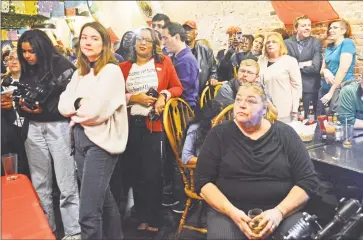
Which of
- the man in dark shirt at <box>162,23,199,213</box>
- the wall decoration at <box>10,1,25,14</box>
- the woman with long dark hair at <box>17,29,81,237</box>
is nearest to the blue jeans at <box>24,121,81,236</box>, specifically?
the woman with long dark hair at <box>17,29,81,237</box>

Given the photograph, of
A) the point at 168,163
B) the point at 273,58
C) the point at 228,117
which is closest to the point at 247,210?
the point at 228,117

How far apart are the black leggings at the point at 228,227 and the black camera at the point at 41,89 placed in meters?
1.07

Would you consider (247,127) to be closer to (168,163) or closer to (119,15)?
(168,163)

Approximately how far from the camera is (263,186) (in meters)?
1.53

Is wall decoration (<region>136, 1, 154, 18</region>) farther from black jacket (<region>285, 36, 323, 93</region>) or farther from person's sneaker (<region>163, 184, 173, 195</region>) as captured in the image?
person's sneaker (<region>163, 184, 173, 195</region>)

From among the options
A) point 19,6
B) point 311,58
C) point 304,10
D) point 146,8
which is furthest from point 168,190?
point 146,8

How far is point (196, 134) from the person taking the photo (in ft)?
6.57

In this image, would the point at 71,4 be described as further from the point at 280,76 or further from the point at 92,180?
the point at 92,180

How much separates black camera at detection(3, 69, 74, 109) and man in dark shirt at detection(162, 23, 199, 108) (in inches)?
34.4

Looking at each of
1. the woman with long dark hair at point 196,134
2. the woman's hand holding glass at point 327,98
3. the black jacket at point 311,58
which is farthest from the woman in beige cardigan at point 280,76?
the woman with long dark hair at point 196,134

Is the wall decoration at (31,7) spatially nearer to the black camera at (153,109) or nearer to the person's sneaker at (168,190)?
the black camera at (153,109)

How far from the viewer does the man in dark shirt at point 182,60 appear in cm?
259

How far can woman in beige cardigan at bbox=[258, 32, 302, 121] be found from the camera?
9.35ft

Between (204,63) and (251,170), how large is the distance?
1.85 meters
